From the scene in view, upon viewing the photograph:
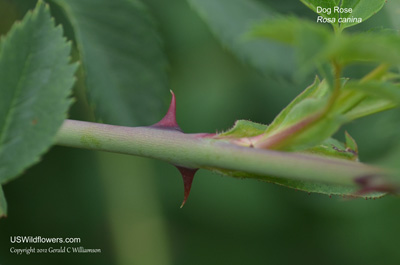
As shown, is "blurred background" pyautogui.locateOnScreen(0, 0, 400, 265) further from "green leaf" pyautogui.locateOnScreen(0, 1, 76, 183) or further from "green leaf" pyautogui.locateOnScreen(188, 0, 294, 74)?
"green leaf" pyautogui.locateOnScreen(0, 1, 76, 183)

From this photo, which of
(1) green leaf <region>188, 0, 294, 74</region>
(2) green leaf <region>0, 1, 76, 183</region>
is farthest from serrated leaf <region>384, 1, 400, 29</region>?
(2) green leaf <region>0, 1, 76, 183</region>

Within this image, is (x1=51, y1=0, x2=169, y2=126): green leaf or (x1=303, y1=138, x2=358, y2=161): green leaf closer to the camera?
(x1=303, y1=138, x2=358, y2=161): green leaf

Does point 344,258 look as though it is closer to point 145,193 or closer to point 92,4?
point 145,193

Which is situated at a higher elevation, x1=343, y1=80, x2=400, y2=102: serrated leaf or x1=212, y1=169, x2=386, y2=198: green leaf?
x1=343, y1=80, x2=400, y2=102: serrated leaf

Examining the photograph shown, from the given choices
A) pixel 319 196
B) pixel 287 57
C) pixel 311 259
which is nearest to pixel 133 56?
pixel 287 57

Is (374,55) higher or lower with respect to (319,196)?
higher

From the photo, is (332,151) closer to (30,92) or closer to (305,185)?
(305,185)
